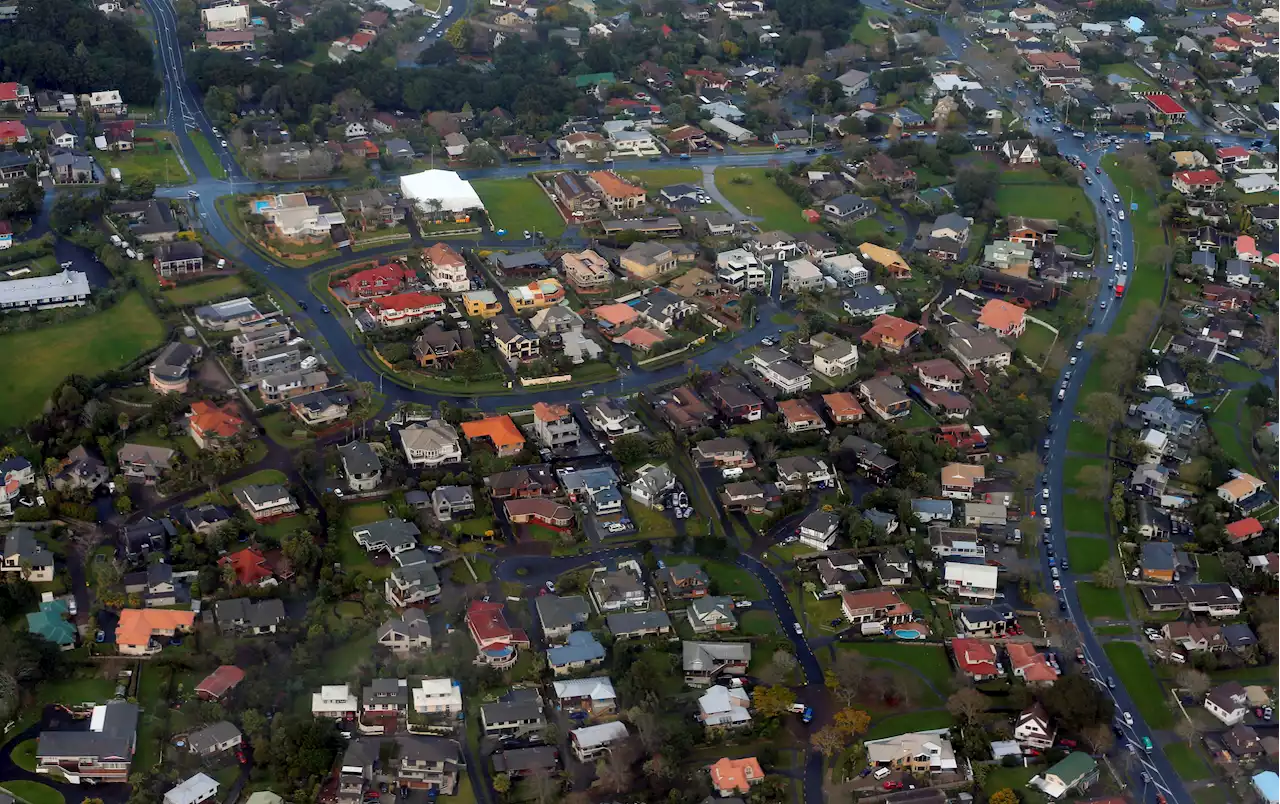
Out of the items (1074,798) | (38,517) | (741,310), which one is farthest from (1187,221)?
(38,517)

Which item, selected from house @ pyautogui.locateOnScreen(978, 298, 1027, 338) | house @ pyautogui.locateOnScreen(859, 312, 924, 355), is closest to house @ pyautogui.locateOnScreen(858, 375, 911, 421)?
house @ pyautogui.locateOnScreen(859, 312, 924, 355)

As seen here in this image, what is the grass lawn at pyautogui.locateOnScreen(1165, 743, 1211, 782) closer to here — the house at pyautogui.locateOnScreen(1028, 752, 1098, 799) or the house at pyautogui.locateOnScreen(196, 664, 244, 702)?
the house at pyautogui.locateOnScreen(1028, 752, 1098, 799)

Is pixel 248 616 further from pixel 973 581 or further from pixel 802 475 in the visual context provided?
pixel 973 581

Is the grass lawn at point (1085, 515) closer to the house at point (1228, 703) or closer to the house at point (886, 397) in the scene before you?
the house at point (886, 397)

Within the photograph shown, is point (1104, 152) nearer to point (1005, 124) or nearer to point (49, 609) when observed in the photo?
point (1005, 124)

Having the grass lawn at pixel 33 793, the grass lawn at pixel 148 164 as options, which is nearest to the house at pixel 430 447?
the grass lawn at pixel 33 793
